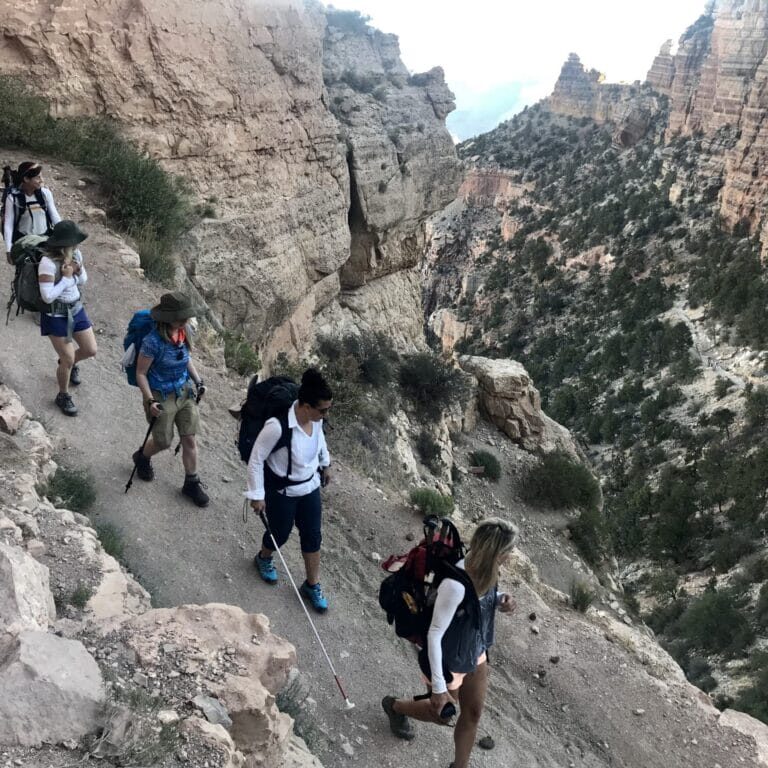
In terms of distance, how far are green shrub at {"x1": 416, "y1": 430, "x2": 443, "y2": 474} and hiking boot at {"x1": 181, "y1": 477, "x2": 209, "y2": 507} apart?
7.48 meters

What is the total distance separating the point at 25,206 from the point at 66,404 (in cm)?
165

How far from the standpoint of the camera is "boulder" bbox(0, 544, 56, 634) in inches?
105

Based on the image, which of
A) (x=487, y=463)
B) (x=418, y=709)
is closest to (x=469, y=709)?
(x=418, y=709)

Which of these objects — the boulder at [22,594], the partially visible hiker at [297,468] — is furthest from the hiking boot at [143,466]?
the boulder at [22,594]

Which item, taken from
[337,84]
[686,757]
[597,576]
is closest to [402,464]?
[597,576]

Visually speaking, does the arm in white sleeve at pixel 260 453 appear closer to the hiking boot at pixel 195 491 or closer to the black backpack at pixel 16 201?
the hiking boot at pixel 195 491

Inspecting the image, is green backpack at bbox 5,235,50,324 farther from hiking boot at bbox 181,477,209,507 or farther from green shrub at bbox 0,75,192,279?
green shrub at bbox 0,75,192,279

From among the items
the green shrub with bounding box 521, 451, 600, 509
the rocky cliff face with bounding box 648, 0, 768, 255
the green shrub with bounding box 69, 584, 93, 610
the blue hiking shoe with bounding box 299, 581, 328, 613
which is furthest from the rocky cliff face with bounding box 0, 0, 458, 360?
the rocky cliff face with bounding box 648, 0, 768, 255

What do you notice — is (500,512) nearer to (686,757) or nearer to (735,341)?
(686,757)

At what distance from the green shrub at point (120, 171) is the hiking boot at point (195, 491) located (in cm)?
450

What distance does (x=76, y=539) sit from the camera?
401 cm

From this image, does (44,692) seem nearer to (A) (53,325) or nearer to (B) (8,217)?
(A) (53,325)

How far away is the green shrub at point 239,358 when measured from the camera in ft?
29.9

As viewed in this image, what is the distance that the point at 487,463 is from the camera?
14344 mm
